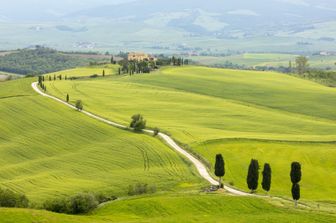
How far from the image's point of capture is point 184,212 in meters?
65.3

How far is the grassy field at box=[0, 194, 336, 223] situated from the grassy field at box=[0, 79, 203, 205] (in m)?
11.7

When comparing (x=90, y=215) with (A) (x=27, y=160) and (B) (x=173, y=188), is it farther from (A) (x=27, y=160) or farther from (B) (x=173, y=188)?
(A) (x=27, y=160)

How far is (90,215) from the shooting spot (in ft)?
213

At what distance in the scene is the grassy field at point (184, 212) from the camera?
5834 cm

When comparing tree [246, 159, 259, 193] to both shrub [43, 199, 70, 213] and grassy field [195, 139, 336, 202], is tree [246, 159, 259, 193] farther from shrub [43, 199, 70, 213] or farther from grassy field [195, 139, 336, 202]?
shrub [43, 199, 70, 213]

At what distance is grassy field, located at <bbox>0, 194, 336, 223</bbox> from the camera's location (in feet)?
191

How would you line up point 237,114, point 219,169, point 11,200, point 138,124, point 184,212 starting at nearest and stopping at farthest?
point 184,212 → point 11,200 → point 219,169 → point 138,124 → point 237,114

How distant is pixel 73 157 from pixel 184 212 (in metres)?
40.6

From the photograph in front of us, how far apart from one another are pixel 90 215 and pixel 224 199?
47.0 feet

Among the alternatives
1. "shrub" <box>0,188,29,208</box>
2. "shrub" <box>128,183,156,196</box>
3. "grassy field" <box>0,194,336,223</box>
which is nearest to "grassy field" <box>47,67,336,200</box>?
"shrub" <box>128,183,156,196</box>

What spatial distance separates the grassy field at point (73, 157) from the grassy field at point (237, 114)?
26.2 feet

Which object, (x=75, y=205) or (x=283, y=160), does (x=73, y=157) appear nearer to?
(x=283, y=160)

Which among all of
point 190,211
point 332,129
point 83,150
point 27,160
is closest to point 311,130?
point 332,129

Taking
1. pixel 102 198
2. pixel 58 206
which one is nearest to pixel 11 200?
pixel 58 206
